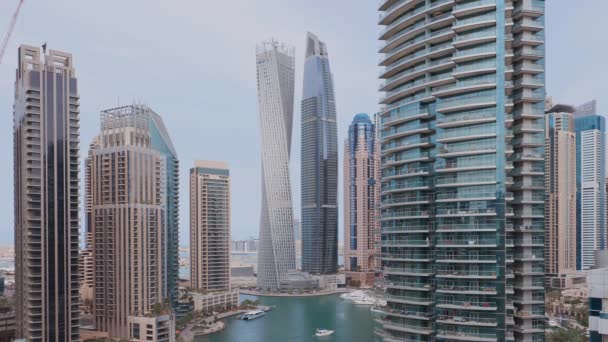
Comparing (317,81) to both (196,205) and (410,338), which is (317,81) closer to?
(196,205)

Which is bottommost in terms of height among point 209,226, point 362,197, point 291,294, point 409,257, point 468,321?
point 291,294

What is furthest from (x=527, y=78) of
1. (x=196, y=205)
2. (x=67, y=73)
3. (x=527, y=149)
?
(x=196, y=205)

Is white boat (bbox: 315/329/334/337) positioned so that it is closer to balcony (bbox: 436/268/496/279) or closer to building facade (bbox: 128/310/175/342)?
building facade (bbox: 128/310/175/342)

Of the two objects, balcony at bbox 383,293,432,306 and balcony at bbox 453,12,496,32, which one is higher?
balcony at bbox 453,12,496,32

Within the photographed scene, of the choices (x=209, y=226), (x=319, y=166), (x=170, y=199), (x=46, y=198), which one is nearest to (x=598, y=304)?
(x=46, y=198)

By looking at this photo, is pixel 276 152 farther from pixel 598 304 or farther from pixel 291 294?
pixel 598 304

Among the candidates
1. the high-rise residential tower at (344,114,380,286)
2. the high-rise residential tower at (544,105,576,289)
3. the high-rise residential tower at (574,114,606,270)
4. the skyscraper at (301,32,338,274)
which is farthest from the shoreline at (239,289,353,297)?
the high-rise residential tower at (574,114,606,270)
